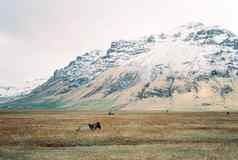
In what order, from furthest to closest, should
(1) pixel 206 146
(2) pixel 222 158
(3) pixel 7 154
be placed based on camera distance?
(1) pixel 206 146, (3) pixel 7 154, (2) pixel 222 158

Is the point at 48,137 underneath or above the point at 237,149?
underneath

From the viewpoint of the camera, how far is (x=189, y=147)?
41875 millimetres

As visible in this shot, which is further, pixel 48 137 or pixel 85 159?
pixel 48 137

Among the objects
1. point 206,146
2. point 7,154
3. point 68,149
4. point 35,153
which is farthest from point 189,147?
point 7,154

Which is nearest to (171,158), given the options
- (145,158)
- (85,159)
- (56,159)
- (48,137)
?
(145,158)

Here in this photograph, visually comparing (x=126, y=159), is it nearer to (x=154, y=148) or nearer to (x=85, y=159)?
(x=85, y=159)

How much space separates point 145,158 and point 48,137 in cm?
2170

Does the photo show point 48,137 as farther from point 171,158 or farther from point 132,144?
point 171,158

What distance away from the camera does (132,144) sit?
45.5 metres

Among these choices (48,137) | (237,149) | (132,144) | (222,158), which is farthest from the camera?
(48,137)

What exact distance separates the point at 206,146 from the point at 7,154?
2020cm

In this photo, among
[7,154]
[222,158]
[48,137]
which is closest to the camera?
[222,158]

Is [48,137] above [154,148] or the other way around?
the other way around

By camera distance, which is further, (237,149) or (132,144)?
(132,144)
